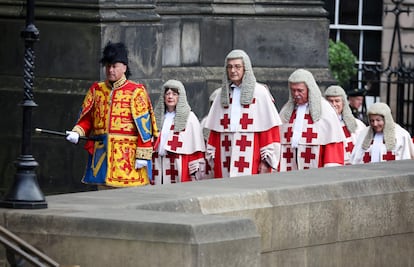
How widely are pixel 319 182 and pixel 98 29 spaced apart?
17.1 ft

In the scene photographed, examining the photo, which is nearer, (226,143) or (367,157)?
(226,143)

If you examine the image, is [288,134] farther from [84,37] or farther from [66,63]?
[66,63]

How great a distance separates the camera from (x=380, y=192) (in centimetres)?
1270

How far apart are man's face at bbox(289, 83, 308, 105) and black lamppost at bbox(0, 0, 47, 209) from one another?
5204mm

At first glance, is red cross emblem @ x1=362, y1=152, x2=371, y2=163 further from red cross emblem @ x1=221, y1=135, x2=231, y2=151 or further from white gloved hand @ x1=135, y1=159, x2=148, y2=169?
white gloved hand @ x1=135, y1=159, x2=148, y2=169

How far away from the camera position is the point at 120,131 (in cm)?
1529

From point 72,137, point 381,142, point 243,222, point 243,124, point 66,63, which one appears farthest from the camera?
point 66,63

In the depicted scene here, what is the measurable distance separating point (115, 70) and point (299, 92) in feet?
6.03

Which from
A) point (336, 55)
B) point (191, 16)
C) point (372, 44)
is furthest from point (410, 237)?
point (372, 44)

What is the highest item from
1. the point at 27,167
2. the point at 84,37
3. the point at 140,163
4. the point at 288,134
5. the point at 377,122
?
the point at 84,37

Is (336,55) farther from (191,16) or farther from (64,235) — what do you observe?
(64,235)

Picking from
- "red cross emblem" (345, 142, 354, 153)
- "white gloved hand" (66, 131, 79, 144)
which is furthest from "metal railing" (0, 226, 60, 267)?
"red cross emblem" (345, 142, 354, 153)

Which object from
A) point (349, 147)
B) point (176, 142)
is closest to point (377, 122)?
point (349, 147)

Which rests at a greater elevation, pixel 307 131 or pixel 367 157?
pixel 307 131
